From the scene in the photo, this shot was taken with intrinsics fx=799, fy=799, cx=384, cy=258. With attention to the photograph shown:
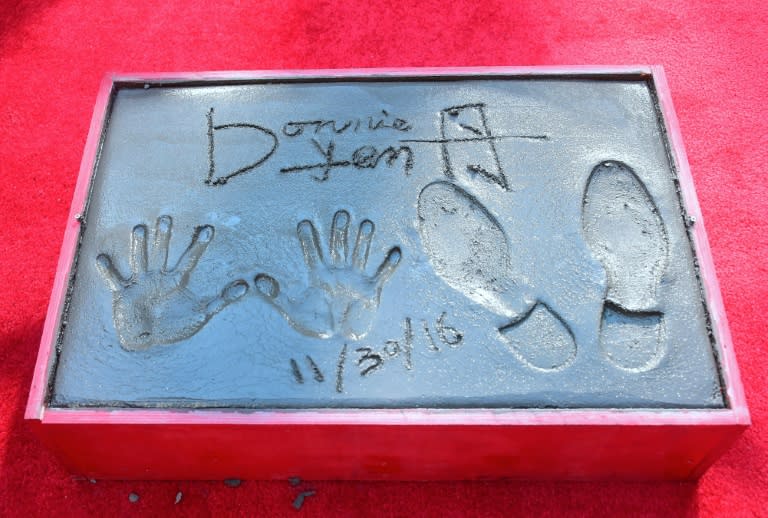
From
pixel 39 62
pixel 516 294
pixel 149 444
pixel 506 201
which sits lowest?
pixel 149 444

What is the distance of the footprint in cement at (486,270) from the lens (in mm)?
1079

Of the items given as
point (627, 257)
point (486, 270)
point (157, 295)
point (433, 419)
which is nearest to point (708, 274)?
point (627, 257)

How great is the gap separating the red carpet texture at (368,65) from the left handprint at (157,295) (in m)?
0.24

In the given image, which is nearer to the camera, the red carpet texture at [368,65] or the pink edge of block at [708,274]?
the pink edge of block at [708,274]

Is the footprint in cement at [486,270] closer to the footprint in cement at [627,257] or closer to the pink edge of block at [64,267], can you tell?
the footprint in cement at [627,257]

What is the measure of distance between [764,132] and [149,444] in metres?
1.25

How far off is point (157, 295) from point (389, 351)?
342 mm

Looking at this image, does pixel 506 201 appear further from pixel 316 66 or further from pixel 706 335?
pixel 316 66

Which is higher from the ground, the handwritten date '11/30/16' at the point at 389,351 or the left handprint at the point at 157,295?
the left handprint at the point at 157,295

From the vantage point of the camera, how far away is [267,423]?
40.3 inches

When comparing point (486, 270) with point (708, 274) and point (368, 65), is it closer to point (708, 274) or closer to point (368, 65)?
point (708, 274)

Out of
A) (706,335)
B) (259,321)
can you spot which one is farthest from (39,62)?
(706,335)

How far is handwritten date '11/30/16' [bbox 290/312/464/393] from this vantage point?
106 cm

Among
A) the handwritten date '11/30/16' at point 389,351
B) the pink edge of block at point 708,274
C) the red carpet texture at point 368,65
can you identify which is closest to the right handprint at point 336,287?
the handwritten date '11/30/16' at point 389,351
